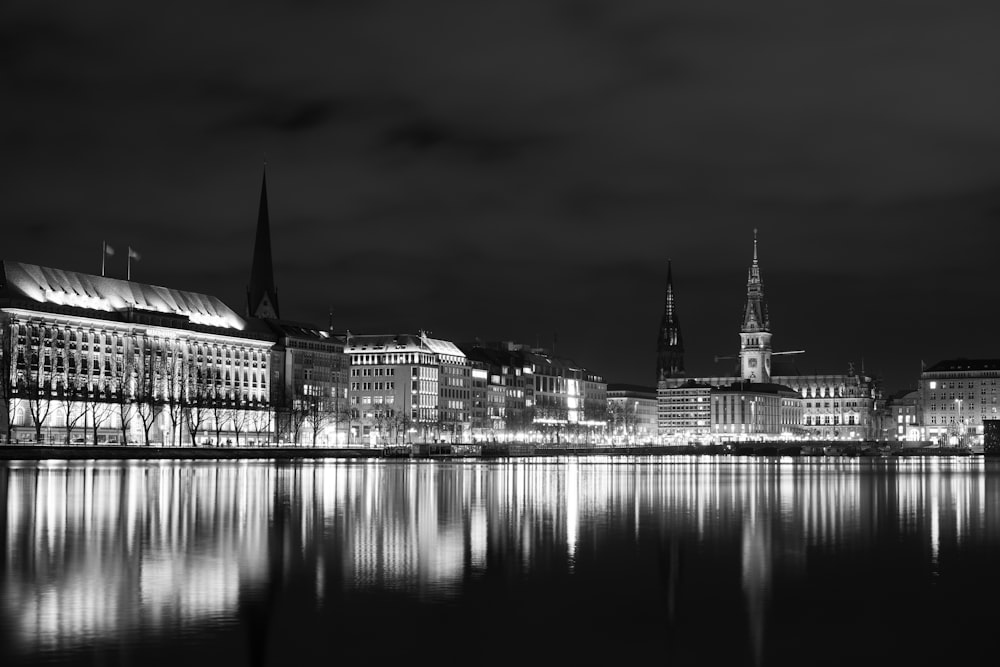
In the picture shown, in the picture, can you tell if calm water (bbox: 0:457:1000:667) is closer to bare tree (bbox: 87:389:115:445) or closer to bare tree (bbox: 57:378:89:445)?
bare tree (bbox: 57:378:89:445)

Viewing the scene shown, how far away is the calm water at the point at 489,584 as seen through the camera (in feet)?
65.3

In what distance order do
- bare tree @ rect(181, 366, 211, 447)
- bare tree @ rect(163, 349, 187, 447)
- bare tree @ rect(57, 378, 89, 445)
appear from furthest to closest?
bare tree @ rect(181, 366, 211, 447) < bare tree @ rect(163, 349, 187, 447) < bare tree @ rect(57, 378, 89, 445)

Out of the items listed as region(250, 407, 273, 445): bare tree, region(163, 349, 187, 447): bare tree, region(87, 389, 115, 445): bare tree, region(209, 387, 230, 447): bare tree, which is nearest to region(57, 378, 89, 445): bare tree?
region(87, 389, 115, 445): bare tree

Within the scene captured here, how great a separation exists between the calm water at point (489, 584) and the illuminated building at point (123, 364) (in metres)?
107

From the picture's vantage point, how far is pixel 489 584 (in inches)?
1030

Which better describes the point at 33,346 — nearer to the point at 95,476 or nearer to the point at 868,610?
the point at 95,476

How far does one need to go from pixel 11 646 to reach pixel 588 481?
6131 cm

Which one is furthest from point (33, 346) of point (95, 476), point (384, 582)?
point (384, 582)

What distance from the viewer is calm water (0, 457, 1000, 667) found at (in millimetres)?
19891

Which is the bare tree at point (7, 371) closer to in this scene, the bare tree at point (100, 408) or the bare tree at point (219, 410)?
the bare tree at point (100, 408)

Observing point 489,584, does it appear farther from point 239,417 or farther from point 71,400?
point 239,417

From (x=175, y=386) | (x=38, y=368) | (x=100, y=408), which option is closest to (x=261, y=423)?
(x=175, y=386)

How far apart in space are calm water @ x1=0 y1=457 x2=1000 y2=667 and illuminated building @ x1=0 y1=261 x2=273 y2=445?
352 feet

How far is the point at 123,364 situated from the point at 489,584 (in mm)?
153080
